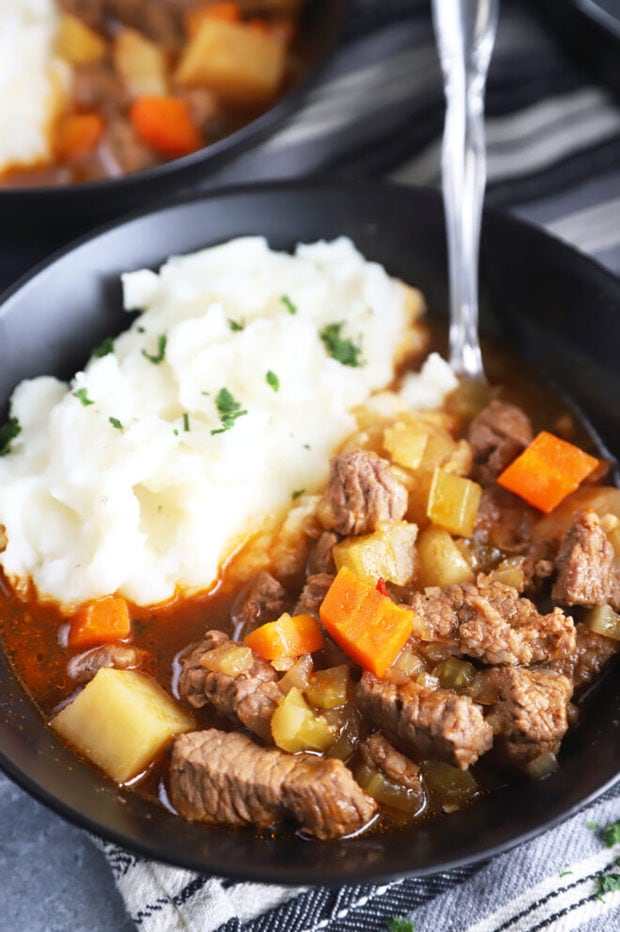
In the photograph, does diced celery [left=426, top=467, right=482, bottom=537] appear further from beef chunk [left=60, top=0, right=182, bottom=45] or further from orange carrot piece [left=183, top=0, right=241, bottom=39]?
beef chunk [left=60, top=0, right=182, bottom=45]

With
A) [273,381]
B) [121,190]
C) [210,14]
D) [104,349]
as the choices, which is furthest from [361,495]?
[210,14]

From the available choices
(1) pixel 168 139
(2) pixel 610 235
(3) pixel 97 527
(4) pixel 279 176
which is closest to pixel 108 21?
(1) pixel 168 139

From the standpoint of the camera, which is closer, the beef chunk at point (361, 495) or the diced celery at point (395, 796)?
the diced celery at point (395, 796)

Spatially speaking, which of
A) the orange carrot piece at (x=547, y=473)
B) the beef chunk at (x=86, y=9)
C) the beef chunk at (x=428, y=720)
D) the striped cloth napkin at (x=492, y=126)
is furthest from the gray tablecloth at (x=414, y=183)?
the beef chunk at (x=86, y=9)

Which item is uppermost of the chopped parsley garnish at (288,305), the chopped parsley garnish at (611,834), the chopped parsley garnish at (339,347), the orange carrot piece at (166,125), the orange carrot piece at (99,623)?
the orange carrot piece at (166,125)

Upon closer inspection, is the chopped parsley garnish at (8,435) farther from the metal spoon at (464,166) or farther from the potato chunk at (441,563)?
the metal spoon at (464,166)

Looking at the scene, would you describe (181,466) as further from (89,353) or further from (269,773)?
(269,773)

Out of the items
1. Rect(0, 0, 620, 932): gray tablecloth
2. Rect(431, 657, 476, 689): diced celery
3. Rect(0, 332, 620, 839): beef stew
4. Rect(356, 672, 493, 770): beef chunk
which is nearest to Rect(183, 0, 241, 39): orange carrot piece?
Rect(0, 0, 620, 932): gray tablecloth
